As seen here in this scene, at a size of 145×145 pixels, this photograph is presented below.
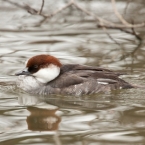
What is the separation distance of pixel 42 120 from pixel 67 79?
57.1 inches

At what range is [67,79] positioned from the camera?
32.4ft

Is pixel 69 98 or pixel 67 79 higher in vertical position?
pixel 67 79

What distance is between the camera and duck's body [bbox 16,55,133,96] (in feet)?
32.3

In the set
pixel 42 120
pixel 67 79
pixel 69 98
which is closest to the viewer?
pixel 42 120

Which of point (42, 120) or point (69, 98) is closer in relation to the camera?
point (42, 120)

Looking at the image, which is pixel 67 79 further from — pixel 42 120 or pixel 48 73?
pixel 42 120

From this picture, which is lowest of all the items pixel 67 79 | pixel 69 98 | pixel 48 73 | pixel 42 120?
pixel 42 120

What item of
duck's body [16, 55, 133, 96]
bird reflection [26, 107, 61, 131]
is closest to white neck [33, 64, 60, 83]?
duck's body [16, 55, 133, 96]

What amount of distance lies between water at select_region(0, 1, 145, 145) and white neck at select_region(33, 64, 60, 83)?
0.37 m

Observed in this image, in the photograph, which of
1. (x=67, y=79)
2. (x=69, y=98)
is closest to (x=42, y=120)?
(x=69, y=98)

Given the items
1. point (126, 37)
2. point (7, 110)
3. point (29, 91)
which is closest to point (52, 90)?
point (29, 91)

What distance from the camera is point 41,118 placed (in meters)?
8.69

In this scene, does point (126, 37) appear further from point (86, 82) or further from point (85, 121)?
point (85, 121)

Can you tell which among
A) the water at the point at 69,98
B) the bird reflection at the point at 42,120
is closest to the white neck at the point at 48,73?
the water at the point at 69,98
